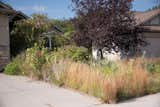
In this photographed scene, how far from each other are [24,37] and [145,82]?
11150 millimetres

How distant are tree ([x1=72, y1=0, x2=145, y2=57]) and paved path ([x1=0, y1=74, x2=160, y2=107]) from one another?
678 centimetres

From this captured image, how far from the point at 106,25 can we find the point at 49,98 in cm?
857

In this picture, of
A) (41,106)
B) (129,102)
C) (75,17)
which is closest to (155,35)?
(75,17)

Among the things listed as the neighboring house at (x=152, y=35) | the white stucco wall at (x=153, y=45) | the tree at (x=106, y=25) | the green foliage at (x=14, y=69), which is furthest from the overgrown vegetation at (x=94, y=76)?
the white stucco wall at (x=153, y=45)

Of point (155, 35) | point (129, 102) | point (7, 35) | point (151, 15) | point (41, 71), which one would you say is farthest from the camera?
point (151, 15)

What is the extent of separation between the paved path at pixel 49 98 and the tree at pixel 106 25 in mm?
6781

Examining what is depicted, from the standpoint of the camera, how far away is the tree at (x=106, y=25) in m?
16.4

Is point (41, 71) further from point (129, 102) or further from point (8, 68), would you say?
point (129, 102)

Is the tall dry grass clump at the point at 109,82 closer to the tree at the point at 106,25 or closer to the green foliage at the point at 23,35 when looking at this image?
the tree at the point at 106,25

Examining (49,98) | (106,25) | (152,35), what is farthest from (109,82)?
(152,35)

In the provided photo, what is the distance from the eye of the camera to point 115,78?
884 cm

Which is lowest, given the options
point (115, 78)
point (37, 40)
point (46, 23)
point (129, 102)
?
point (129, 102)

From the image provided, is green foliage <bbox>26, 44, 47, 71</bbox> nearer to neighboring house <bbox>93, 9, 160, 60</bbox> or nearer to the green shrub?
the green shrub

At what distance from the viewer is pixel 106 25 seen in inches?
640
